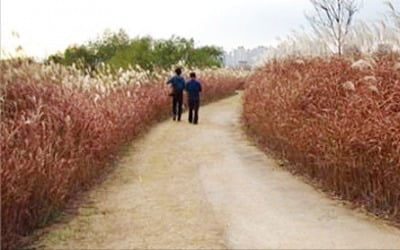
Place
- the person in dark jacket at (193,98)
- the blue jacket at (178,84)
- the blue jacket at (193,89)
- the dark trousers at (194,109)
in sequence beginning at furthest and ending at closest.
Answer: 1. the blue jacket at (178,84)
2. the blue jacket at (193,89)
3. the person in dark jacket at (193,98)
4. the dark trousers at (194,109)

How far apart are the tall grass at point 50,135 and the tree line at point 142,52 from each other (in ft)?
61.4

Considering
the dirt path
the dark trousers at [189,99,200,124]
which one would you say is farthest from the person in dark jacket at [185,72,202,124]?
the dirt path

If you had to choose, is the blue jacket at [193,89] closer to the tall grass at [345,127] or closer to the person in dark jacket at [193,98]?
the person in dark jacket at [193,98]

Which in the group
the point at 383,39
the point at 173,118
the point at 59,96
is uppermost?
the point at 383,39

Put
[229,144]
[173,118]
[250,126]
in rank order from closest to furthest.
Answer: [229,144] → [250,126] → [173,118]

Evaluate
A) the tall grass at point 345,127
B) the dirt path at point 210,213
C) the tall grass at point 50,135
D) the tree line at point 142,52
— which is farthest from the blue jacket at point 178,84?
the tree line at point 142,52

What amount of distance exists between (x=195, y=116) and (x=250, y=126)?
3249 mm

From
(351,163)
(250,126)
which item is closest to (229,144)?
(250,126)

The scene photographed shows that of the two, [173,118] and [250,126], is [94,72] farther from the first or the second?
[250,126]

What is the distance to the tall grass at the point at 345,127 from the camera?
8523mm

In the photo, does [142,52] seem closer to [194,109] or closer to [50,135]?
[194,109]

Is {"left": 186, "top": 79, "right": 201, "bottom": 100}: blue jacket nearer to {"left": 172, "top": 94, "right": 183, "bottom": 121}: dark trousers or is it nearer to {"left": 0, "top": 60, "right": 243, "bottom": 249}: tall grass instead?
{"left": 172, "top": 94, "right": 183, "bottom": 121}: dark trousers

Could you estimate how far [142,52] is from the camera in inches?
1561

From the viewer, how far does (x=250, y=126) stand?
16781mm
